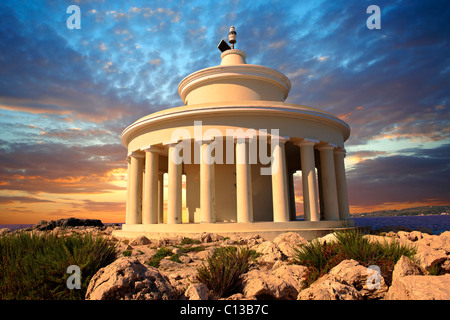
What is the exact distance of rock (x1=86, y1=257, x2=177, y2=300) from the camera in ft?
20.6

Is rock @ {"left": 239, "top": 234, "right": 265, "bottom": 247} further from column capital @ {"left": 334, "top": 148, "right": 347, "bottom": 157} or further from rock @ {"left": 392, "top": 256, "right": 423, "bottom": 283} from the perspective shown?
column capital @ {"left": 334, "top": 148, "right": 347, "bottom": 157}

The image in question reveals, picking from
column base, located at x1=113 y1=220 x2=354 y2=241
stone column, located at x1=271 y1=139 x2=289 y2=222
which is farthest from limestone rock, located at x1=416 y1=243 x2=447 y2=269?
stone column, located at x1=271 y1=139 x2=289 y2=222

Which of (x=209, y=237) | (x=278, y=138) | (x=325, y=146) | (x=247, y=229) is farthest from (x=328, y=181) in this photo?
Result: (x=209, y=237)

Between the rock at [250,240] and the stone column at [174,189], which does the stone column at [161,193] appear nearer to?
the stone column at [174,189]

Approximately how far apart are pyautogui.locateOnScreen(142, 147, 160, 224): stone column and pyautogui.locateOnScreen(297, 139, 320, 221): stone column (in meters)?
10.9

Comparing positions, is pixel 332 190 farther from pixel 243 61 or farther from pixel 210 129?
pixel 243 61

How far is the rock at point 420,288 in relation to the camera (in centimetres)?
573

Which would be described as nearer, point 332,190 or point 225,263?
point 225,263

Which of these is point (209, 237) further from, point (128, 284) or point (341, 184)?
point (341, 184)

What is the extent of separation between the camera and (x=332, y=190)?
23188mm

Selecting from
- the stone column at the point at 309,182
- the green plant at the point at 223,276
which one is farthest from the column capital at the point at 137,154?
the green plant at the point at 223,276
